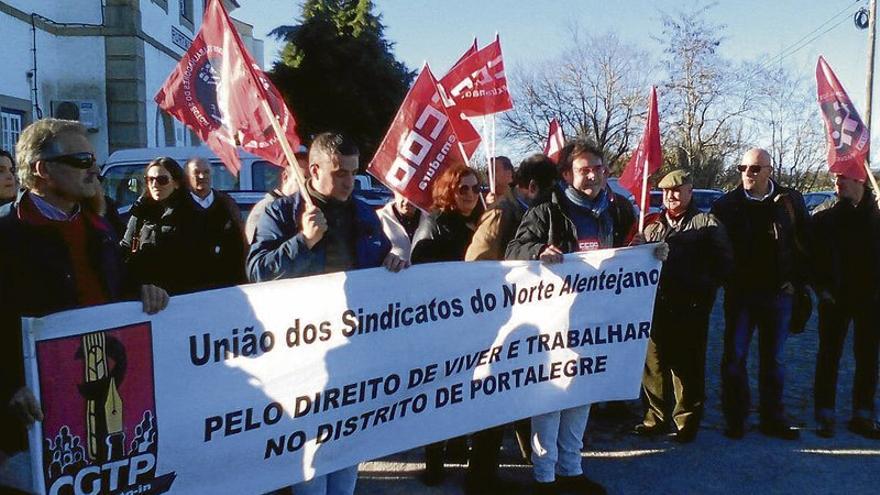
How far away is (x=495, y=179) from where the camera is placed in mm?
5758

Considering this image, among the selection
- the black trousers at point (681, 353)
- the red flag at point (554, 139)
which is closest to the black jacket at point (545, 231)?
the black trousers at point (681, 353)

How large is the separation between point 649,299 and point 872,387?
215cm

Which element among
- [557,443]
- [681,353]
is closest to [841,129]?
[681,353]

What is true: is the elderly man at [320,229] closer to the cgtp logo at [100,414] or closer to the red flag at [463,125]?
the cgtp logo at [100,414]

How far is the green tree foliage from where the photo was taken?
25703 millimetres

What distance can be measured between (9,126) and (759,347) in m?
13.9

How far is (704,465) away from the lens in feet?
15.6

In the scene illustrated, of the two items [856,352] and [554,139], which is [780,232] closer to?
[856,352]

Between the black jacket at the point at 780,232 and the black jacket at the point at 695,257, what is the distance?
177mm

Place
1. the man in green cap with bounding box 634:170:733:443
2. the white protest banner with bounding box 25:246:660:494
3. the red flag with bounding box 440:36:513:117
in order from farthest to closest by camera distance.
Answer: the red flag with bounding box 440:36:513:117
the man in green cap with bounding box 634:170:733:443
the white protest banner with bounding box 25:246:660:494

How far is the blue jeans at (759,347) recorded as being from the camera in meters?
5.19

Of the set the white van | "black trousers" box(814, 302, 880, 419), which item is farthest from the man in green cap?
the white van

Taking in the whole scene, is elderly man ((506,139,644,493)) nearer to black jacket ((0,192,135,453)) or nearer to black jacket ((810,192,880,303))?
black jacket ((810,192,880,303))

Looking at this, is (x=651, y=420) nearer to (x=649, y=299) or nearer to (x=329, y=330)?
(x=649, y=299)
